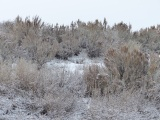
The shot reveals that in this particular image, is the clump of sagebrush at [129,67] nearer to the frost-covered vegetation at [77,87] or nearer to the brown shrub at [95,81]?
the frost-covered vegetation at [77,87]

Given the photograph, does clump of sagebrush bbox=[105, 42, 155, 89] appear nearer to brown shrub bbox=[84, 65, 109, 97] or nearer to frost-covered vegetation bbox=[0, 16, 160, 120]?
frost-covered vegetation bbox=[0, 16, 160, 120]

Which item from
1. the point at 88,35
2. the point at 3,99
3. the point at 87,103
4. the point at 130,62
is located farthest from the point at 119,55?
the point at 88,35

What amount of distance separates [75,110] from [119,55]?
1693 mm

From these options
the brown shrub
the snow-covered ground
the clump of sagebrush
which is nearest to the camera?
the snow-covered ground

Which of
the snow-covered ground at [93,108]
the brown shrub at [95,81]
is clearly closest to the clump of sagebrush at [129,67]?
the brown shrub at [95,81]

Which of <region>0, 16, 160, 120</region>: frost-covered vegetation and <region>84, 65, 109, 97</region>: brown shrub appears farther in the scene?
<region>84, 65, 109, 97</region>: brown shrub

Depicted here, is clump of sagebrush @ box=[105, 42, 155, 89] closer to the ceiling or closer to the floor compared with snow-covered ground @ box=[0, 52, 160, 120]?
closer to the ceiling

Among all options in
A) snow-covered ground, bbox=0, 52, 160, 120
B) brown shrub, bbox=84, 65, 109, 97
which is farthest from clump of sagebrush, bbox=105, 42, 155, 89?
snow-covered ground, bbox=0, 52, 160, 120

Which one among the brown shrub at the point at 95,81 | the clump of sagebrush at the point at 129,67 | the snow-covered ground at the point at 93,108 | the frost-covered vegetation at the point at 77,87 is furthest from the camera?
the clump of sagebrush at the point at 129,67

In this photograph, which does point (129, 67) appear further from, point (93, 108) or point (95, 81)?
point (93, 108)

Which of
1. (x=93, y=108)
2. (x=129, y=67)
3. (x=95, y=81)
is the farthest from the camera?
(x=129, y=67)

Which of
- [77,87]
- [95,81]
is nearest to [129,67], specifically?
[95,81]

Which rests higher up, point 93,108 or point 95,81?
point 95,81

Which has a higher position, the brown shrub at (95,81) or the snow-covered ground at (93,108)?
the brown shrub at (95,81)
